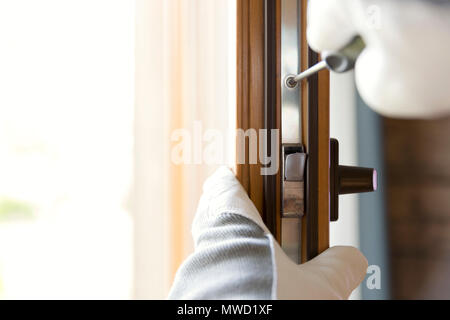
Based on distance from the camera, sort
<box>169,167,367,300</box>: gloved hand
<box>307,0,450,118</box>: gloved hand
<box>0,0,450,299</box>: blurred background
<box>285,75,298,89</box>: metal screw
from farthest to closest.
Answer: <box>0,0,450,299</box>: blurred background
<box>285,75,298,89</box>: metal screw
<box>169,167,367,300</box>: gloved hand
<box>307,0,450,118</box>: gloved hand

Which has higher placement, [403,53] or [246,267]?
[403,53]

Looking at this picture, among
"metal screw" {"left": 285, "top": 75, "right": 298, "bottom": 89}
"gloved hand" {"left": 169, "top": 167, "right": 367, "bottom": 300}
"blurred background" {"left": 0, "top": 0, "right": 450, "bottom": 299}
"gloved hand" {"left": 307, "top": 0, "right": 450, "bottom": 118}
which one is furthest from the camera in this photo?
"blurred background" {"left": 0, "top": 0, "right": 450, "bottom": 299}

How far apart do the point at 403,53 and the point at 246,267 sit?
20 cm

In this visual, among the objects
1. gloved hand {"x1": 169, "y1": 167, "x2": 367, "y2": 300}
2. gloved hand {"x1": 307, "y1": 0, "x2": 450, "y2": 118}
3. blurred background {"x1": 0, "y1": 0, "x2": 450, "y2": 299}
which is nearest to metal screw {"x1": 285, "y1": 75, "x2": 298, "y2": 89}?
gloved hand {"x1": 169, "y1": 167, "x2": 367, "y2": 300}

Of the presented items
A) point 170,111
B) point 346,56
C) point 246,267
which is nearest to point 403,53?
point 346,56

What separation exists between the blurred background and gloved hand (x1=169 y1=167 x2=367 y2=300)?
65cm

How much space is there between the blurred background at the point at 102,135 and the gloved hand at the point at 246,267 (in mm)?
649

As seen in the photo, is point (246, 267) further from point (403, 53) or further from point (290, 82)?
point (290, 82)

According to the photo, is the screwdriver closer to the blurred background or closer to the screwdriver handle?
the screwdriver handle

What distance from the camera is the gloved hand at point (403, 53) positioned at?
0.18m

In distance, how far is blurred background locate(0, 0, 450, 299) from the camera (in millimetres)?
1116

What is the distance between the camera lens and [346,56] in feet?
0.76

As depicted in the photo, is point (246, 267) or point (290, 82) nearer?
point (246, 267)
